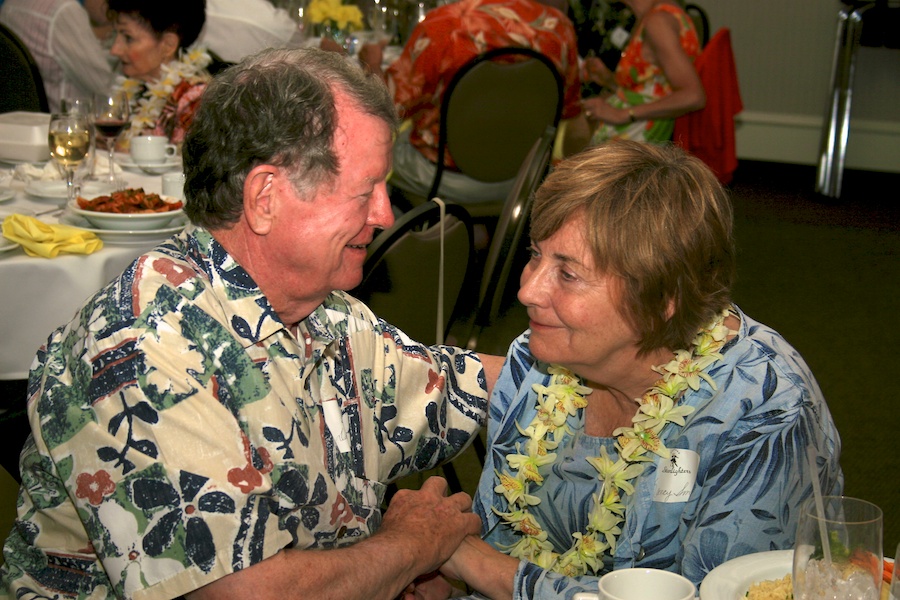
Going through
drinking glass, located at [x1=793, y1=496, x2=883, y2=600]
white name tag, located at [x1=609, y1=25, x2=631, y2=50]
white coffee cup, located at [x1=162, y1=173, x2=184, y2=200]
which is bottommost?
white name tag, located at [x1=609, y1=25, x2=631, y2=50]

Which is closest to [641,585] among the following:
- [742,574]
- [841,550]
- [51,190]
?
[742,574]

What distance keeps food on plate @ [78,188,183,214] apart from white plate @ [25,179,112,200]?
35 centimetres

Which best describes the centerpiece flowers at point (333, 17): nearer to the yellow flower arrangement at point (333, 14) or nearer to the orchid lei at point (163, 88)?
the yellow flower arrangement at point (333, 14)

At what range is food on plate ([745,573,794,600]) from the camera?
1055 mm

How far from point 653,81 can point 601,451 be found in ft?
11.8

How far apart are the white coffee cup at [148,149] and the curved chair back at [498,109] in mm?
1315

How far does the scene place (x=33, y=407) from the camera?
1340 mm

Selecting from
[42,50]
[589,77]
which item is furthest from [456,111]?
[42,50]

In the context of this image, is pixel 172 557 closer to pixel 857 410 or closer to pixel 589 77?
pixel 857 410

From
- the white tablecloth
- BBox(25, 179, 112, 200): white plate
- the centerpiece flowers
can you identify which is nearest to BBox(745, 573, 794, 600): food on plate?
the white tablecloth

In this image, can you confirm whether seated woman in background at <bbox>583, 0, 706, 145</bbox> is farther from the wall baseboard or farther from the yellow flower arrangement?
the wall baseboard

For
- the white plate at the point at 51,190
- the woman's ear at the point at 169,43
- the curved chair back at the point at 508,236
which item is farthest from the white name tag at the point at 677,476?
the woman's ear at the point at 169,43

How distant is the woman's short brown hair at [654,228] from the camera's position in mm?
1490

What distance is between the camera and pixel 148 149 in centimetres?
329
